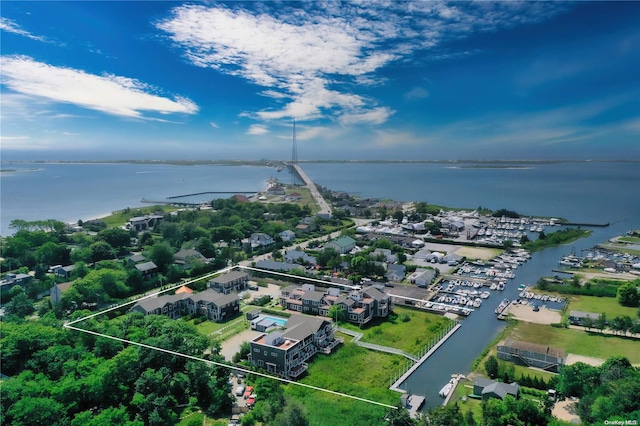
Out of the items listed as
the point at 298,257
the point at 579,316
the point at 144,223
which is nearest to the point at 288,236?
the point at 298,257

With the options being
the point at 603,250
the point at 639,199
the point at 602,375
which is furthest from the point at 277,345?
the point at 639,199

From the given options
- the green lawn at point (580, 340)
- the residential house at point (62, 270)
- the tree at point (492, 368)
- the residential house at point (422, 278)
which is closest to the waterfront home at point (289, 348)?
the tree at point (492, 368)

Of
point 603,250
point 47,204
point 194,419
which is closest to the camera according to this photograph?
point 194,419

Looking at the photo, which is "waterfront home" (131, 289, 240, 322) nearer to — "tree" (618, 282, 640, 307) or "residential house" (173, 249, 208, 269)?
"residential house" (173, 249, 208, 269)

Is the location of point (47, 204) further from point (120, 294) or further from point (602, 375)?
point (602, 375)

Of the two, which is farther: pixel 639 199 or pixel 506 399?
pixel 639 199

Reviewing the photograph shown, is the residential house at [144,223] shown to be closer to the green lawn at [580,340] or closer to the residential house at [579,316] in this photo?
the green lawn at [580,340]

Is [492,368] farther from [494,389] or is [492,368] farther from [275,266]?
[275,266]

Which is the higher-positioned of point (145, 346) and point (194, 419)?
point (145, 346)
